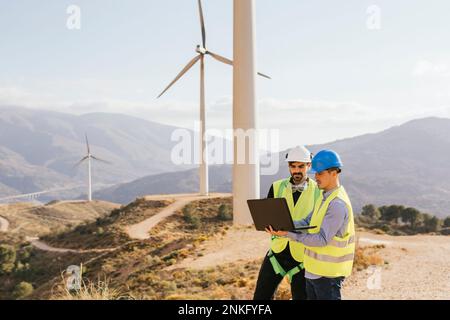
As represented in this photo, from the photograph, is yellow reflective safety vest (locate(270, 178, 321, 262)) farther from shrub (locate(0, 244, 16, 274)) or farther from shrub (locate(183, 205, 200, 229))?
shrub (locate(0, 244, 16, 274))

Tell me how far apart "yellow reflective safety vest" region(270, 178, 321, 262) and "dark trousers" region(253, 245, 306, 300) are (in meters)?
0.13

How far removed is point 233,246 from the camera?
2847 cm

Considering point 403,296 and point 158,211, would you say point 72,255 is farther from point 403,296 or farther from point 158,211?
point 403,296

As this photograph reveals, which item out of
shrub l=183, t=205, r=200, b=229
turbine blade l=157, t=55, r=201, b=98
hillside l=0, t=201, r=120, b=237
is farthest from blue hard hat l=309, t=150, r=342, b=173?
hillside l=0, t=201, r=120, b=237

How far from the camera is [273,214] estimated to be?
7746 mm

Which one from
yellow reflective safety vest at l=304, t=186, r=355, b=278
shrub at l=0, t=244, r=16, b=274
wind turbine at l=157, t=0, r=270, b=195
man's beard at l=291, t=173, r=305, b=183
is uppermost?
wind turbine at l=157, t=0, r=270, b=195

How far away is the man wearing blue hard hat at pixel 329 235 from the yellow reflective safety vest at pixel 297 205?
2.88 ft

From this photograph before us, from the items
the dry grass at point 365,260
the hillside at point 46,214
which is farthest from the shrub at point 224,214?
the hillside at point 46,214

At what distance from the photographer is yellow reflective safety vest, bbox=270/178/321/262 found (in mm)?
8438

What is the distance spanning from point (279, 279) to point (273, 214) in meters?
1.57

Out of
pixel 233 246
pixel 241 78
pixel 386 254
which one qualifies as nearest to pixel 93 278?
pixel 233 246

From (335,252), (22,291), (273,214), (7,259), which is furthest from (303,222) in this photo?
(7,259)

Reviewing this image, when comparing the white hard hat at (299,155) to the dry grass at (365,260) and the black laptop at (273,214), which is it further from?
the dry grass at (365,260)

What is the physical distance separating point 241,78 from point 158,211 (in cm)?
3388
